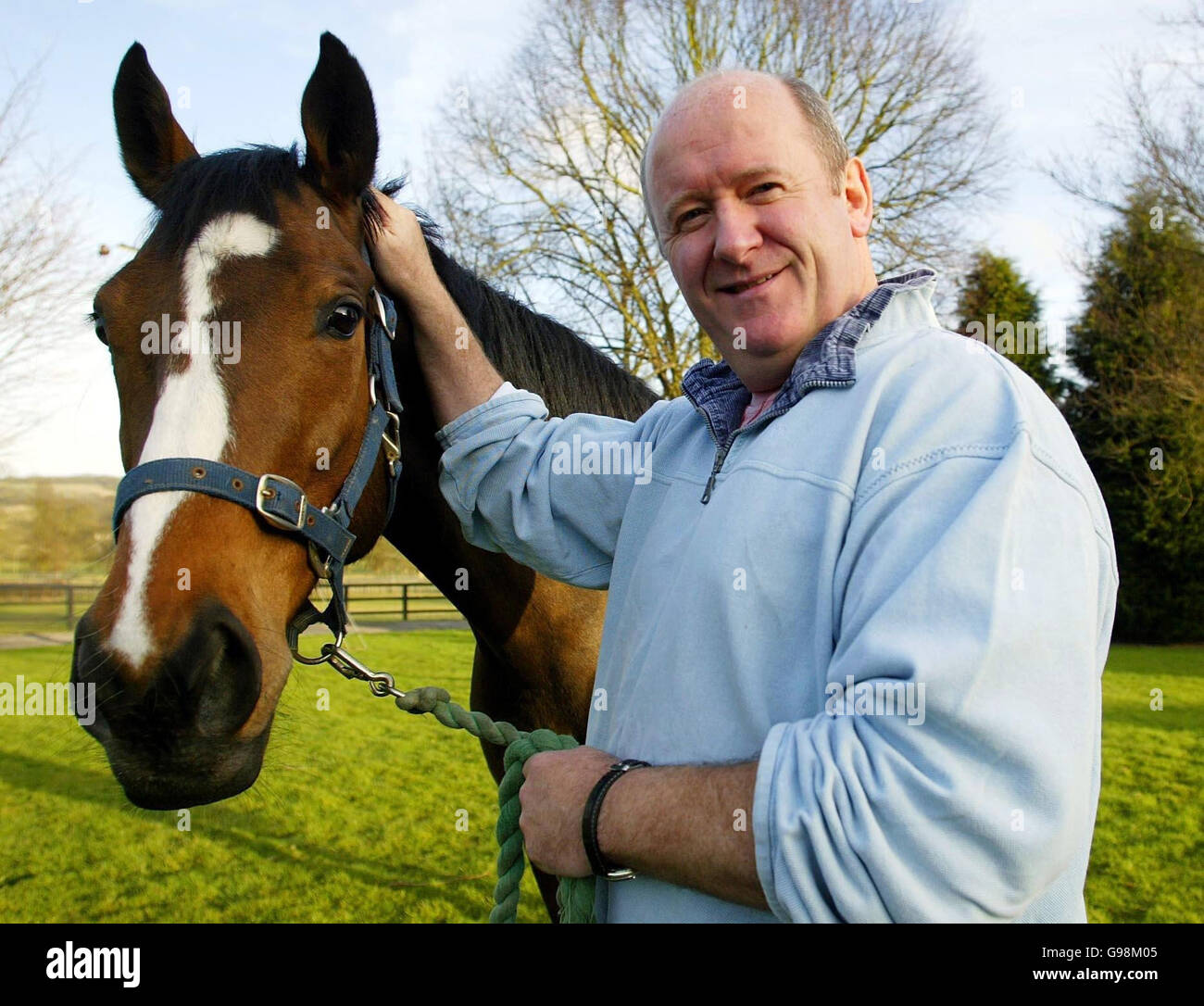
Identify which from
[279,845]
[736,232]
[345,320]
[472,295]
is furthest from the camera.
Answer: [279,845]

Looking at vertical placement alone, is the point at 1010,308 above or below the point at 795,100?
above

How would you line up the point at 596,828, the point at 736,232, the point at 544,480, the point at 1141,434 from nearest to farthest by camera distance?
1. the point at 596,828
2. the point at 736,232
3. the point at 544,480
4. the point at 1141,434

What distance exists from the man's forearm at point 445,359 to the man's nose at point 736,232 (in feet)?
2.81

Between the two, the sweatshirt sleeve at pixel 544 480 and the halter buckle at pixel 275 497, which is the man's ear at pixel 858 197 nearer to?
the sweatshirt sleeve at pixel 544 480

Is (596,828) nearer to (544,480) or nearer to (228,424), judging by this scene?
(544,480)

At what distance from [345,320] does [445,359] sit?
34cm

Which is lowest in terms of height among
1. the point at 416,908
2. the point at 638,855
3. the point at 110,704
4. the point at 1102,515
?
the point at 416,908

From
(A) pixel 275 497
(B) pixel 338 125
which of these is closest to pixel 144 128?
(B) pixel 338 125

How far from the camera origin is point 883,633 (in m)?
1.09

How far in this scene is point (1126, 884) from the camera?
17.7 feet
